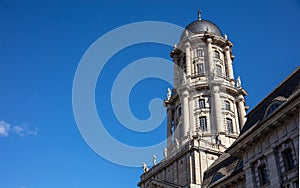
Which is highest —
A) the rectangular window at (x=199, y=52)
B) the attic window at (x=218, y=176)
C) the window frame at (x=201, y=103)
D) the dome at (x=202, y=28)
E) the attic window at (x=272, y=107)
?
the dome at (x=202, y=28)

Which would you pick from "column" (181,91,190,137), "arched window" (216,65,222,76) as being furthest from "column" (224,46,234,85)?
"column" (181,91,190,137)

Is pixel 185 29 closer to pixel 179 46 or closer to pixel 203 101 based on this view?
pixel 179 46

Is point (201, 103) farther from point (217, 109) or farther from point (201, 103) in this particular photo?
point (217, 109)

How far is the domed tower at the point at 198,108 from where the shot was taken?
47969mm

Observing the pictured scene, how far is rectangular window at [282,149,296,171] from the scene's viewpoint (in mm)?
24484

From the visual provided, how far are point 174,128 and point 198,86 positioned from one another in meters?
7.97

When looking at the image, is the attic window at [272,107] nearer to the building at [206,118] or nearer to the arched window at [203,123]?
the building at [206,118]

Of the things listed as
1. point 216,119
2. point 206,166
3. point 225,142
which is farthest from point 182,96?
point 206,166

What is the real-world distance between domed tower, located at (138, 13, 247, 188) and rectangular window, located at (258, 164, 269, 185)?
1742 cm

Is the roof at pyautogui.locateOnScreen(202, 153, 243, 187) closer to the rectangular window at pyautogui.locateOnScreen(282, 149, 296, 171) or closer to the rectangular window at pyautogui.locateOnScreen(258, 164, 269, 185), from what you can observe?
the rectangular window at pyautogui.locateOnScreen(258, 164, 269, 185)

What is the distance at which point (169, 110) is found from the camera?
6228 centimetres

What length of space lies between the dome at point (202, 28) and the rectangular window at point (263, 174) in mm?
41352

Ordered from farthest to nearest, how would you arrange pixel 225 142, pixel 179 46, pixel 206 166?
pixel 179 46 < pixel 225 142 < pixel 206 166

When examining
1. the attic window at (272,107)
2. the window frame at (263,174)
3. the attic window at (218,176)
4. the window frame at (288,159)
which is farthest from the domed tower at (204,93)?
the window frame at (288,159)
